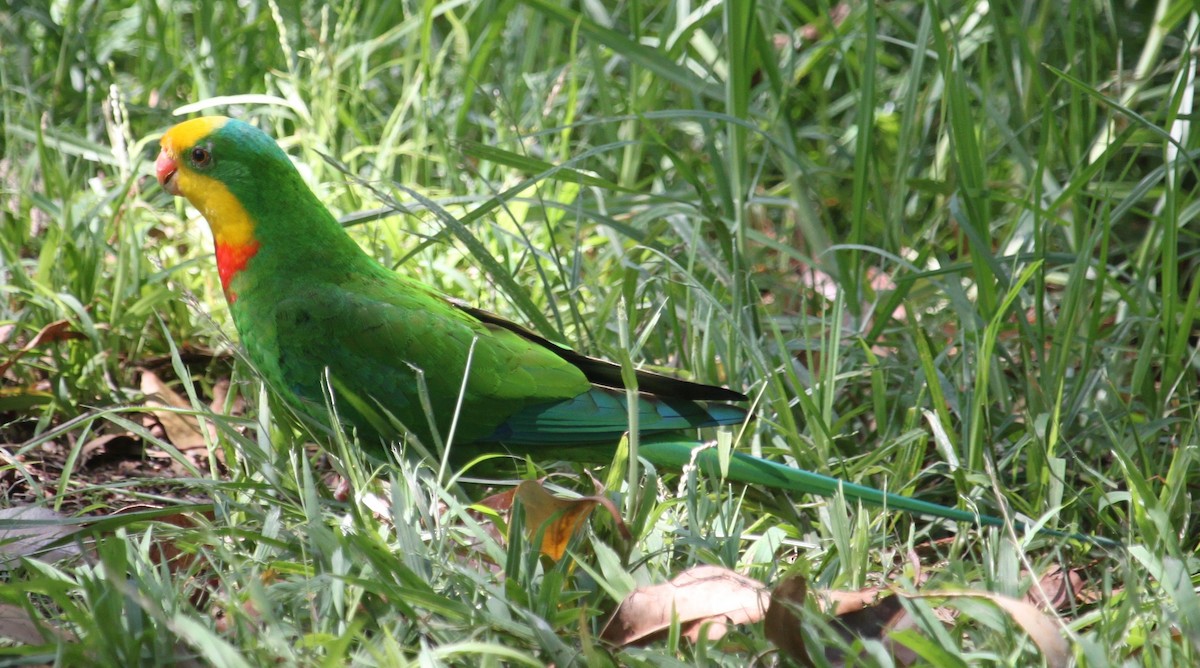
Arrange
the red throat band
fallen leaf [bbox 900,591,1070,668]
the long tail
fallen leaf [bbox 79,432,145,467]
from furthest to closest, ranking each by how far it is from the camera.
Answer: fallen leaf [bbox 79,432,145,467] < the red throat band < the long tail < fallen leaf [bbox 900,591,1070,668]

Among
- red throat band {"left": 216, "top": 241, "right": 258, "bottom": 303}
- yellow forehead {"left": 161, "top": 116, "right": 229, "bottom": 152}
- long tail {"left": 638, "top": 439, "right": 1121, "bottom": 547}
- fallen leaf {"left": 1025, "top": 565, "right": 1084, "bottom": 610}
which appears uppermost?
yellow forehead {"left": 161, "top": 116, "right": 229, "bottom": 152}

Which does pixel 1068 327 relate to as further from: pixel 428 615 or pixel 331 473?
pixel 331 473

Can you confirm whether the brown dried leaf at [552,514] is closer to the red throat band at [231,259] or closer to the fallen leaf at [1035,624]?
the fallen leaf at [1035,624]

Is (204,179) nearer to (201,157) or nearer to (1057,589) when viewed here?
(201,157)

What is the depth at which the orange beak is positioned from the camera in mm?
2344

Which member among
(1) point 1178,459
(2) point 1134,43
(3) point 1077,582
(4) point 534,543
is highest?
(2) point 1134,43

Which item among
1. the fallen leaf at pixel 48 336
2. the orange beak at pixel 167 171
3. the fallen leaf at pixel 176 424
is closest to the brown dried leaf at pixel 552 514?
the fallen leaf at pixel 176 424

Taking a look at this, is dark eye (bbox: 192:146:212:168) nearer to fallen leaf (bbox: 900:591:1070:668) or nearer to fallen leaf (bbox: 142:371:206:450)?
fallen leaf (bbox: 142:371:206:450)

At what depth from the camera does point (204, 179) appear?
2.30 m

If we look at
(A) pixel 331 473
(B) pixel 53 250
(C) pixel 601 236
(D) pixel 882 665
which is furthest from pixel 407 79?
(D) pixel 882 665

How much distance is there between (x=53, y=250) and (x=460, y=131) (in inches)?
50.4

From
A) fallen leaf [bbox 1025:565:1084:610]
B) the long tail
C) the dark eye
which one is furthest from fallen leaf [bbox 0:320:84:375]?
fallen leaf [bbox 1025:565:1084:610]

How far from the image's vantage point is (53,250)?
2631 mm

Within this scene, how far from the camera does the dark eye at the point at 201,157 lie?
7.50 feet
